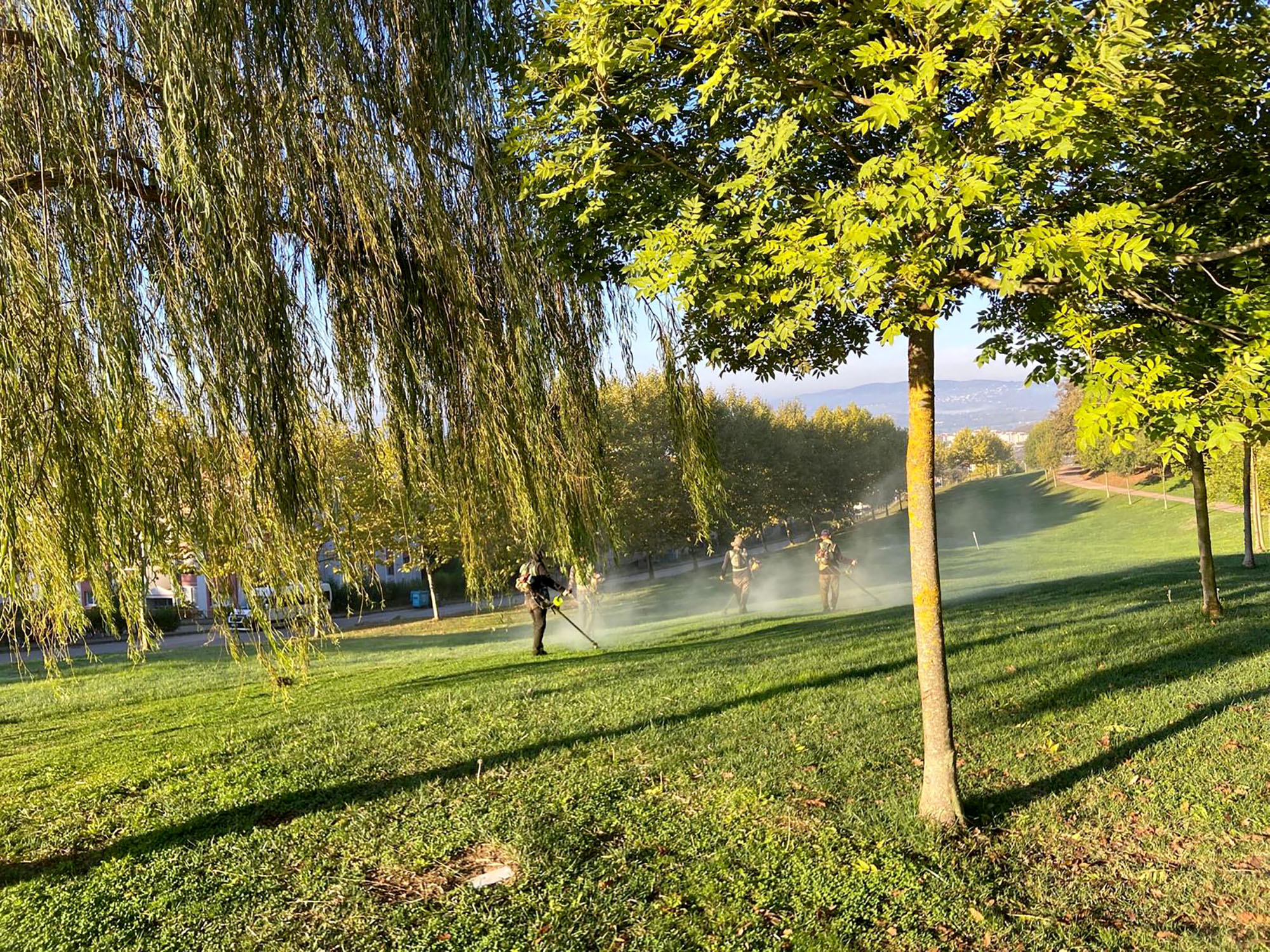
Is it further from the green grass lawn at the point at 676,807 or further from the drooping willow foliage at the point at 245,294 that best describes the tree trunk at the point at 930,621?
the drooping willow foliage at the point at 245,294

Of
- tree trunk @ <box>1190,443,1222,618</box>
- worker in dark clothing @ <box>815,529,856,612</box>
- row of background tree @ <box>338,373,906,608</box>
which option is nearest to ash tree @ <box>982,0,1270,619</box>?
row of background tree @ <box>338,373,906,608</box>

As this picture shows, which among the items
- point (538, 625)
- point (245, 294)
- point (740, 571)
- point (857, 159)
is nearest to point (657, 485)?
point (740, 571)

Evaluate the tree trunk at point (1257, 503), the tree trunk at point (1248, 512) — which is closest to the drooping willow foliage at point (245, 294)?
the tree trunk at point (1248, 512)

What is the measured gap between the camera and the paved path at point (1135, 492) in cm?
4397

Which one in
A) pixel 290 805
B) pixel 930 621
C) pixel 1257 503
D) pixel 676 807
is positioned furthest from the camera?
pixel 1257 503

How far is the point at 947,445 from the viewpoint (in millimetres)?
110812

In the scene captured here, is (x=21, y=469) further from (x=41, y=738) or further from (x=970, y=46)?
(x=41, y=738)

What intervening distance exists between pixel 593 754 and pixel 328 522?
3.36 m

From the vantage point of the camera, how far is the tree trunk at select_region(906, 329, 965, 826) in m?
4.85

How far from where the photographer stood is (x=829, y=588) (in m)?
19.4

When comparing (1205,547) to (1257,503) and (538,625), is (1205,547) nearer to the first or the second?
(538,625)

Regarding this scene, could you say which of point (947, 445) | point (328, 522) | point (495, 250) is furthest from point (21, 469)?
point (947, 445)

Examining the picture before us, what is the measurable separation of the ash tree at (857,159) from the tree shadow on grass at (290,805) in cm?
288

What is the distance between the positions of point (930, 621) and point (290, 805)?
4.30 meters
